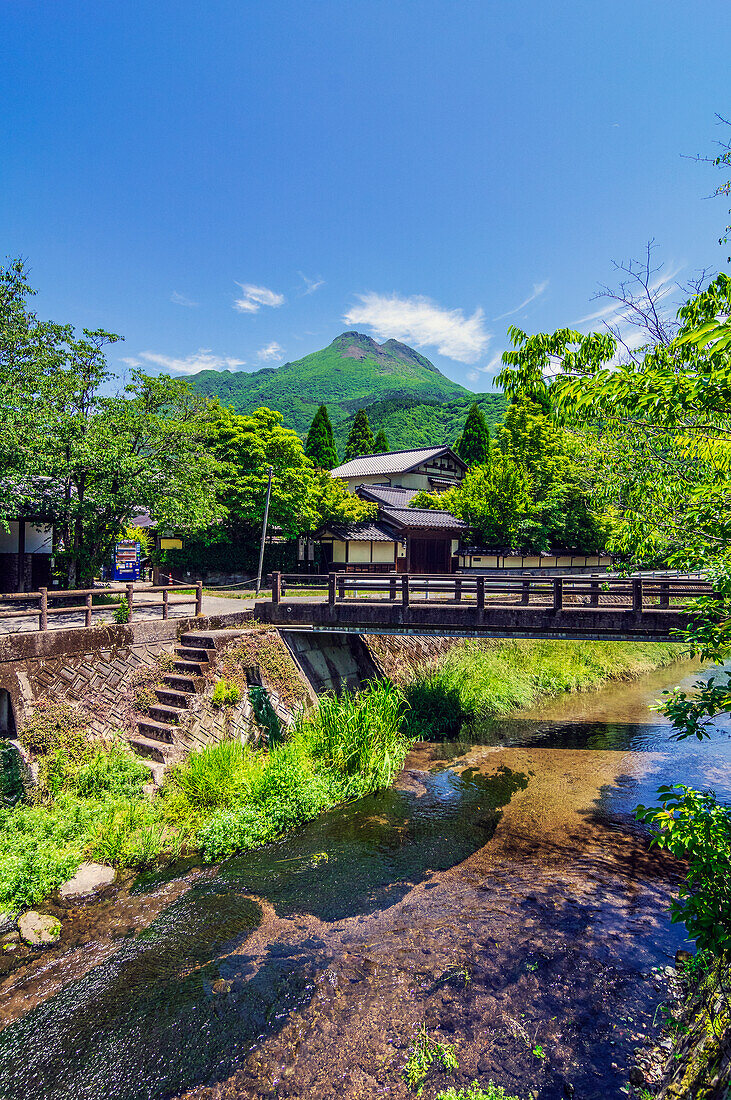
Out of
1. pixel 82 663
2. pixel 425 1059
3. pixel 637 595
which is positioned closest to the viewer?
pixel 425 1059

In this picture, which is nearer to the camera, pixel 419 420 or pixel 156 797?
pixel 156 797

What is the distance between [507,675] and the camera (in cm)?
2009

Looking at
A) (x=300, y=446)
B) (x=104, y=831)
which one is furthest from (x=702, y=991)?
(x=300, y=446)

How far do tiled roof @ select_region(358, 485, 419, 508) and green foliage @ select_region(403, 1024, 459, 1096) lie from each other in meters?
34.7

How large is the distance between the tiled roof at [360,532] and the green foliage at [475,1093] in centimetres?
2760

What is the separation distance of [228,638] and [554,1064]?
10.6 m

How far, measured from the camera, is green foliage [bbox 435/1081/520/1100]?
509 centimetres

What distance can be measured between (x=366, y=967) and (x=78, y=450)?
15.4m

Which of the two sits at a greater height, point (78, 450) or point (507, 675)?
point (78, 450)

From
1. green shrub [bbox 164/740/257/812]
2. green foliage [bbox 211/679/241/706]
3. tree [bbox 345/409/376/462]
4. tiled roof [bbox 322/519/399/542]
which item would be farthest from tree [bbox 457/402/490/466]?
green shrub [bbox 164/740/257/812]

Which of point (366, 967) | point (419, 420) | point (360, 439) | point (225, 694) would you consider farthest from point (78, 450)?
point (419, 420)

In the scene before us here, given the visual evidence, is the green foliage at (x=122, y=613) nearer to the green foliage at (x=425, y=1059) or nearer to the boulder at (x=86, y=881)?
the boulder at (x=86, y=881)

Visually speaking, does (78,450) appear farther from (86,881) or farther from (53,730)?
(86,881)

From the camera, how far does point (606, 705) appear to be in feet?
63.1
